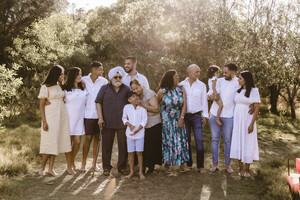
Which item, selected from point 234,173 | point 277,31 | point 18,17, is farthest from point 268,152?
point 18,17

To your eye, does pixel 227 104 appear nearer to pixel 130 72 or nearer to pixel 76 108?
pixel 130 72

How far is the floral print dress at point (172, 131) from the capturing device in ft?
20.4

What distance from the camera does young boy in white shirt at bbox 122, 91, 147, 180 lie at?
6012 millimetres

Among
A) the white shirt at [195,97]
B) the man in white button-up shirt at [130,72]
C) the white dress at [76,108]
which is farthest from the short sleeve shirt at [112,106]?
the white shirt at [195,97]

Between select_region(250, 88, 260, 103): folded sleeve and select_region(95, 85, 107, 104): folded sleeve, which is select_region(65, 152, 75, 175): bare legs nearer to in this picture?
select_region(95, 85, 107, 104): folded sleeve

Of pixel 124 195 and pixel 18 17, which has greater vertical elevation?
pixel 18 17

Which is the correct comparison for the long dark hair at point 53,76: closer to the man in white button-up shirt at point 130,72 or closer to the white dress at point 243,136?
the man in white button-up shirt at point 130,72

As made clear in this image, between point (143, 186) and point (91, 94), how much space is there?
212 centimetres

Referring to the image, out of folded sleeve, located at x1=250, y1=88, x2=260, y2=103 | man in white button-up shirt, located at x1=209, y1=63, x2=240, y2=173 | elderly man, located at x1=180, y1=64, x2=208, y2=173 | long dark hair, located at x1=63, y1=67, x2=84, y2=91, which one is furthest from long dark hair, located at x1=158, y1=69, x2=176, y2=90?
long dark hair, located at x1=63, y1=67, x2=84, y2=91

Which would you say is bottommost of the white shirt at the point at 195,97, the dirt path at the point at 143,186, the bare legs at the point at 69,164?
the dirt path at the point at 143,186

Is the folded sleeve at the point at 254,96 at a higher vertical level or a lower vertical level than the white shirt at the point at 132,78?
lower

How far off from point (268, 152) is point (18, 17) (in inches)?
786

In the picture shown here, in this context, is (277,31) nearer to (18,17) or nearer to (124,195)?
(124,195)

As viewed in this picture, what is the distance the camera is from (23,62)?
687 inches
